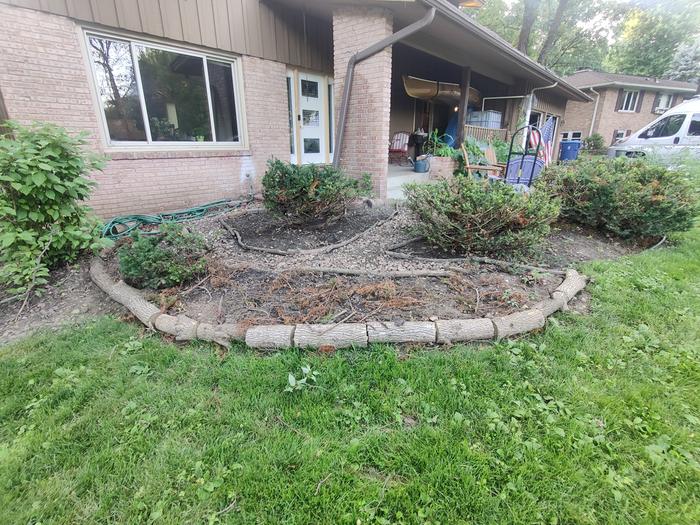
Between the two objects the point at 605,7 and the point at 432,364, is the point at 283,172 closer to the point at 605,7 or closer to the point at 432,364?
the point at 432,364

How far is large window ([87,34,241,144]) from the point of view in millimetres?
5105

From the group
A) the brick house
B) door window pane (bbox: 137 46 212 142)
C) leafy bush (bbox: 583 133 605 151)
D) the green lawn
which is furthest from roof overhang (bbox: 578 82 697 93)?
the green lawn

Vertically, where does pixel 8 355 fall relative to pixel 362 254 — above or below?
below

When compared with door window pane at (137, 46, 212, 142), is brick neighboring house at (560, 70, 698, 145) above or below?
above

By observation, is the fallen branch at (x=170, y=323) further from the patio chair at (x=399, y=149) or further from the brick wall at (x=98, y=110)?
the patio chair at (x=399, y=149)

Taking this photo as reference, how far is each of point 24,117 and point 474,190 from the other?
553 centimetres

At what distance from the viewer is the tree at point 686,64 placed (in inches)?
1142

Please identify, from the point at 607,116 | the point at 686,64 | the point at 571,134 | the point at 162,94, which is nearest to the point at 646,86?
the point at 607,116

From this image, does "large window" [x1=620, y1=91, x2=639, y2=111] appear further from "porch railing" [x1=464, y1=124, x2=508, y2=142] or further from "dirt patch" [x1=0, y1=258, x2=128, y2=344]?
"dirt patch" [x1=0, y1=258, x2=128, y2=344]

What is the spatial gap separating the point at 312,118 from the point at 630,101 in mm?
25028

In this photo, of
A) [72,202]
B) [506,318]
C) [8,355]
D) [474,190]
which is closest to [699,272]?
[474,190]

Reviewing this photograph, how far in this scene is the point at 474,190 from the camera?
3592 millimetres

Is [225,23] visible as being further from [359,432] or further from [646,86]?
[646,86]

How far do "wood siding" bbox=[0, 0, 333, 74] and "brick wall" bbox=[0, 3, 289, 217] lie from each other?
24cm
